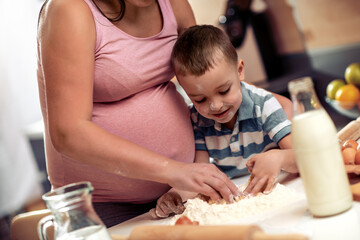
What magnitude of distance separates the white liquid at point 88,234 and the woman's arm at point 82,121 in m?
0.21

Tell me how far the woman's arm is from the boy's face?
0.26 metres

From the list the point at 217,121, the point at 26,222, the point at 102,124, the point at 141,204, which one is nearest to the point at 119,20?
the point at 102,124

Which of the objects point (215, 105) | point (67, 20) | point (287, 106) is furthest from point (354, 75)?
point (67, 20)

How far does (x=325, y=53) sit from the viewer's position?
2.96 metres

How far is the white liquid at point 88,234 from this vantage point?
31.4 inches

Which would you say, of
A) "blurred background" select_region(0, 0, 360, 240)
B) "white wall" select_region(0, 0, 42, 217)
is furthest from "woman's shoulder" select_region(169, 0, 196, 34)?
"white wall" select_region(0, 0, 42, 217)

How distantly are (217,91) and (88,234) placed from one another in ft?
1.87

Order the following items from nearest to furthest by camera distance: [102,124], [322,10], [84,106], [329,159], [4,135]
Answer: [329,159] → [84,106] → [102,124] → [322,10] → [4,135]

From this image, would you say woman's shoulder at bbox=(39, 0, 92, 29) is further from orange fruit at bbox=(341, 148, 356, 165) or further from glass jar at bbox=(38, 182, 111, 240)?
orange fruit at bbox=(341, 148, 356, 165)

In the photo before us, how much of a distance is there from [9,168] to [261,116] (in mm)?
3698

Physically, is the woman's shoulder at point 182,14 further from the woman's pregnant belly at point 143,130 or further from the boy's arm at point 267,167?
the boy's arm at point 267,167

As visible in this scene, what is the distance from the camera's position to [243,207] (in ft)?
3.30

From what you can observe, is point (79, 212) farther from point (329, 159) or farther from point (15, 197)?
point (15, 197)

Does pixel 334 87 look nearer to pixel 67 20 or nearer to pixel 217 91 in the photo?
pixel 217 91
